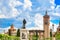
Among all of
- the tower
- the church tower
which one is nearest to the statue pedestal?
the tower

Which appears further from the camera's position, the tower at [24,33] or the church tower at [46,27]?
the church tower at [46,27]

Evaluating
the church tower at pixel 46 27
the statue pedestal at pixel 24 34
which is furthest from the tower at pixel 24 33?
the church tower at pixel 46 27

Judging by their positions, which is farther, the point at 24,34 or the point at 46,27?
the point at 46,27

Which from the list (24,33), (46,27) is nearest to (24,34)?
(24,33)

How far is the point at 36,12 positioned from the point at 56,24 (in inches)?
31.6

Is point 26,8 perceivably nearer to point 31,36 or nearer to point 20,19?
point 20,19

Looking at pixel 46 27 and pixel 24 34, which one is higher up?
pixel 46 27

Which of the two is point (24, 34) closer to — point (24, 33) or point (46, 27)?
point (24, 33)

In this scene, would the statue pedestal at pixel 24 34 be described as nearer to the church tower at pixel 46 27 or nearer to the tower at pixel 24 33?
the tower at pixel 24 33

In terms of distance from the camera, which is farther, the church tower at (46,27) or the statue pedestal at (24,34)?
the church tower at (46,27)

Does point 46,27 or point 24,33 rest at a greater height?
point 46,27

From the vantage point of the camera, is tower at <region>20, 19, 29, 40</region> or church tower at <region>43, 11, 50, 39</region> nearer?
tower at <region>20, 19, 29, 40</region>

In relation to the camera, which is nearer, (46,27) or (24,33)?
(24,33)

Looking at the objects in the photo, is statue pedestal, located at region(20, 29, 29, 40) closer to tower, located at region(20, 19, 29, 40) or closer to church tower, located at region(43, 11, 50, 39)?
tower, located at region(20, 19, 29, 40)
